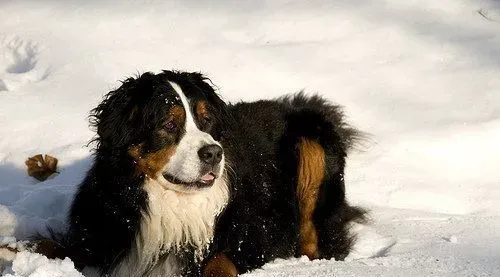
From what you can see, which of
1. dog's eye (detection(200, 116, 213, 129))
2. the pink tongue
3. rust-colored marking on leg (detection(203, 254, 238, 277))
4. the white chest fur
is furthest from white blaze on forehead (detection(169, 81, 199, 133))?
rust-colored marking on leg (detection(203, 254, 238, 277))

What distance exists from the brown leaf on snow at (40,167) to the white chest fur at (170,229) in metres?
1.78

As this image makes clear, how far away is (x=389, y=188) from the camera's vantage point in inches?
224

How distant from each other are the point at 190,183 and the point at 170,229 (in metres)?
0.34

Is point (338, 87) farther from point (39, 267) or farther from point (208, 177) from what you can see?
point (39, 267)

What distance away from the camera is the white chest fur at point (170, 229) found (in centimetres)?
420

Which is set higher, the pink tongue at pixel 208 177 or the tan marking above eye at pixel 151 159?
the tan marking above eye at pixel 151 159

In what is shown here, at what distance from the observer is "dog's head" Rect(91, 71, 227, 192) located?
4.02 meters

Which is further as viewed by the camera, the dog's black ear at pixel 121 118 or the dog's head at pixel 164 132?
the dog's black ear at pixel 121 118

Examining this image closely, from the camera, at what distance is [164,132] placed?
4.07 m

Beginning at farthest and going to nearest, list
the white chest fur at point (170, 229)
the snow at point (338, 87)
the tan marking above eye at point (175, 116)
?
the snow at point (338, 87)
the white chest fur at point (170, 229)
the tan marking above eye at point (175, 116)

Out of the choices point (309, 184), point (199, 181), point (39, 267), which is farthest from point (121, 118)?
point (309, 184)

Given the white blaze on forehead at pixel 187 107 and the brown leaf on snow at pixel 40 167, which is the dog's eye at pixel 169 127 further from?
the brown leaf on snow at pixel 40 167

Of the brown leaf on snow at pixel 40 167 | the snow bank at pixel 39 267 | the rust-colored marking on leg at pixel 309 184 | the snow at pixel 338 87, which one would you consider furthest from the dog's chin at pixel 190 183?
the brown leaf on snow at pixel 40 167

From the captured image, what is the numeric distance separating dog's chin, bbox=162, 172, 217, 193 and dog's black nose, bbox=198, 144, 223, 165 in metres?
0.09
